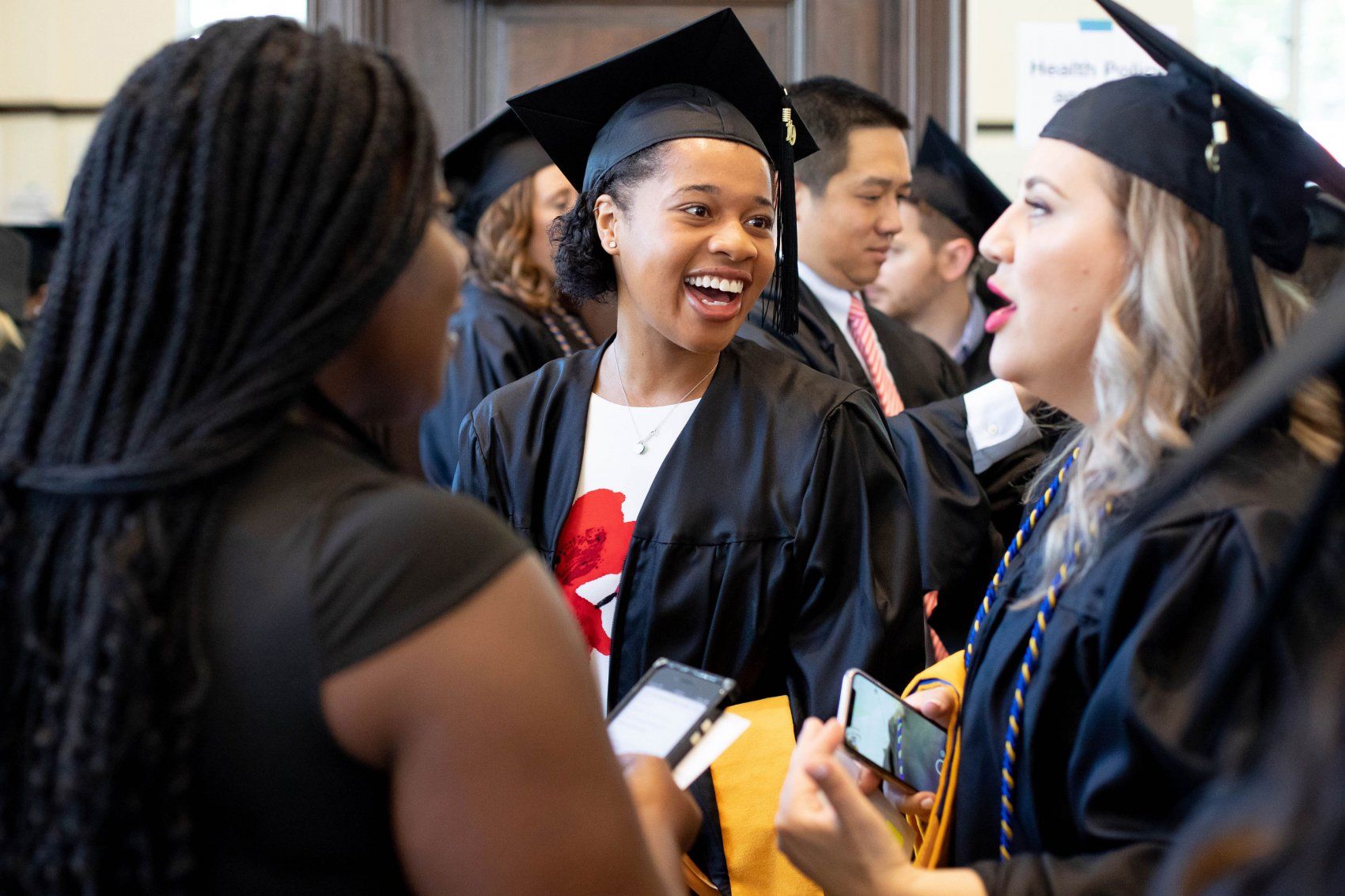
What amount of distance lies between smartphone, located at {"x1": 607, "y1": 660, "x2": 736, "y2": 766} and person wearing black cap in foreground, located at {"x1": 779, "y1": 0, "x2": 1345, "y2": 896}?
121 mm

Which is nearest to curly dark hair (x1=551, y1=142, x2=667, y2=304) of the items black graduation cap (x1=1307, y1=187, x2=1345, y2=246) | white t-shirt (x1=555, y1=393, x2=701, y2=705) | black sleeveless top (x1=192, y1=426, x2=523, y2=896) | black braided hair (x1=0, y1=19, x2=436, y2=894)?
white t-shirt (x1=555, y1=393, x2=701, y2=705)

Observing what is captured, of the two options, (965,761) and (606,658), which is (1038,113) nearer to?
(606,658)

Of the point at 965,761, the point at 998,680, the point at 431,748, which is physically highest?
the point at 431,748

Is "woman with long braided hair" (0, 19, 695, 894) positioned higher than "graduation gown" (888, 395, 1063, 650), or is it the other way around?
"woman with long braided hair" (0, 19, 695, 894)

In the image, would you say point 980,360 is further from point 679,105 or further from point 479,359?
point 679,105

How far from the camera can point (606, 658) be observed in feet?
6.67

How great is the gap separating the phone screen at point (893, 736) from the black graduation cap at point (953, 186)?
2651 mm

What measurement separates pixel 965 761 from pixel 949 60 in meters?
3.50

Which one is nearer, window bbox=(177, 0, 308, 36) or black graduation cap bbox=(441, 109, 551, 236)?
black graduation cap bbox=(441, 109, 551, 236)

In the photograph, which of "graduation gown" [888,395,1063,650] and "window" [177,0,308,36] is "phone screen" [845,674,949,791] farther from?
"window" [177,0,308,36]

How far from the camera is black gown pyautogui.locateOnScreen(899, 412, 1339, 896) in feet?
3.80

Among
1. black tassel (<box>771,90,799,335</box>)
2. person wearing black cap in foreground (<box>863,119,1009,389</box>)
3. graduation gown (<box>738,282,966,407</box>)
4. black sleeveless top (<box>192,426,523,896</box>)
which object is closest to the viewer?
black sleeveless top (<box>192,426,523,896</box>)

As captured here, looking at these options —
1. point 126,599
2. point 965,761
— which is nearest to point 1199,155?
point 965,761

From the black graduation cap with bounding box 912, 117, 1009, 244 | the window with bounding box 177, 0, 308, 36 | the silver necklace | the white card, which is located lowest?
the white card
